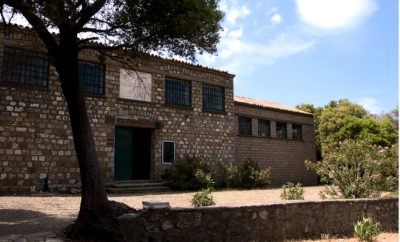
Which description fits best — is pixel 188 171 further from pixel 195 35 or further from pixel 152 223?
pixel 152 223

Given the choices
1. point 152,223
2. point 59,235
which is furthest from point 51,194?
point 152,223

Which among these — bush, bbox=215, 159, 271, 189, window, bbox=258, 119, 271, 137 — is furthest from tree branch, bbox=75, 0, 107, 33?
window, bbox=258, 119, 271, 137

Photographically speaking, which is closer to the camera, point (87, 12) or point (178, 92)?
point (87, 12)

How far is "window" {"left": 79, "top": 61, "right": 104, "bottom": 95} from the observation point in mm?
15930

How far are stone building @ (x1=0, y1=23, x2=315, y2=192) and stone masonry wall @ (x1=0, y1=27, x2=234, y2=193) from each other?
33 millimetres

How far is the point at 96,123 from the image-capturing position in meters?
16.0

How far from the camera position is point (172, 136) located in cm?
1841

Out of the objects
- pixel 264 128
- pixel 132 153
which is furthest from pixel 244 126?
pixel 132 153

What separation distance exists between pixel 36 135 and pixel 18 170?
1322 millimetres

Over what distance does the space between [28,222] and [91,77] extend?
8.48m

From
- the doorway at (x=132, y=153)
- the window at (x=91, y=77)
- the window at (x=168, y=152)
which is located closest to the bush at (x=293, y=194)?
the window at (x=168, y=152)

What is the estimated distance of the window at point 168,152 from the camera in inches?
711

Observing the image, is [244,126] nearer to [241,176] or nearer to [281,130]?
[281,130]

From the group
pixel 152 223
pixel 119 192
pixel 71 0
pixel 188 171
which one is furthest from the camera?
pixel 188 171
